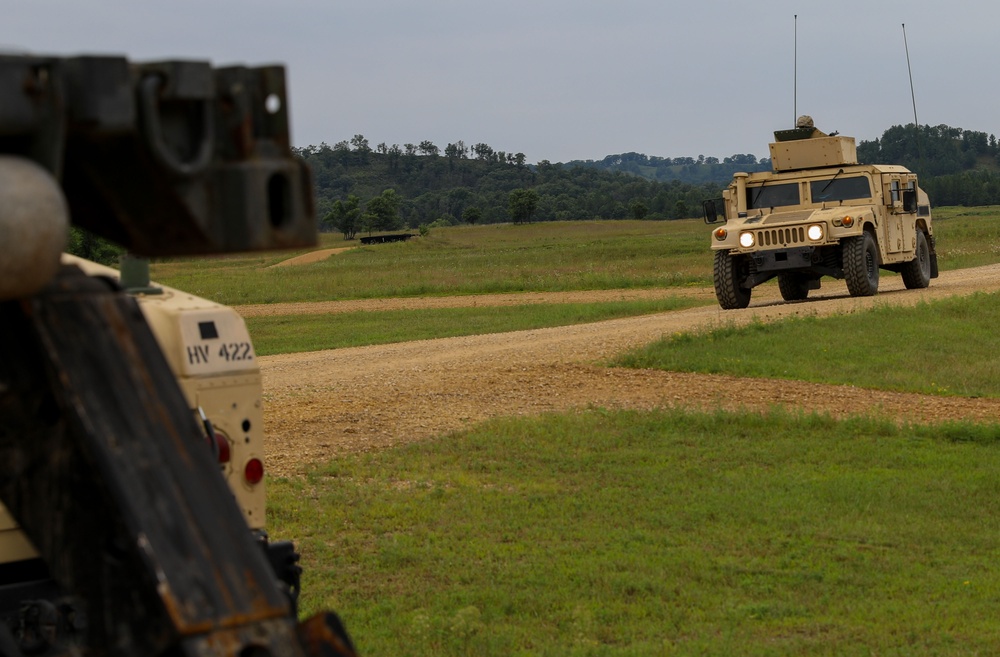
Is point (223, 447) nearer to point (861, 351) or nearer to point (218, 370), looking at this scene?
point (218, 370)

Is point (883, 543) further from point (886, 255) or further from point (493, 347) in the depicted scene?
point (886, 255)

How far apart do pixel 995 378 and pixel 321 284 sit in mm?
24054

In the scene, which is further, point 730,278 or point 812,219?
point 730,278

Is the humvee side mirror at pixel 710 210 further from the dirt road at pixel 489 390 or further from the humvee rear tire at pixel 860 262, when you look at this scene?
the dirt road at pixel 489 390

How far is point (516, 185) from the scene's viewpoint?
512 feet

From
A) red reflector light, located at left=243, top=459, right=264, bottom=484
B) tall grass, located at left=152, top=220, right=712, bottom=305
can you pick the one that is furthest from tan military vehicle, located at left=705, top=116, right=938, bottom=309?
red reflector light, located at left=243, top=459, right=264, bottom=484

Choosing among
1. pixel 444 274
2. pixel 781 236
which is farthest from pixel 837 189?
pixel 444 274

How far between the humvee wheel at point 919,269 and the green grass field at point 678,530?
7.71 metres

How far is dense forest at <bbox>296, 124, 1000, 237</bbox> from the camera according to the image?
107 m

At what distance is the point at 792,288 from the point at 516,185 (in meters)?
134

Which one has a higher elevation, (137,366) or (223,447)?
(137,366)

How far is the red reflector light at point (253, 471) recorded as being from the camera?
16.7 feet

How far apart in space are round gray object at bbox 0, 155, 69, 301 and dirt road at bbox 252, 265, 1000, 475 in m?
8.52

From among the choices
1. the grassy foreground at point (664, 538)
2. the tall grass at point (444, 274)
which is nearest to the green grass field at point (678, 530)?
the grassy foreground at point (664, 538)
